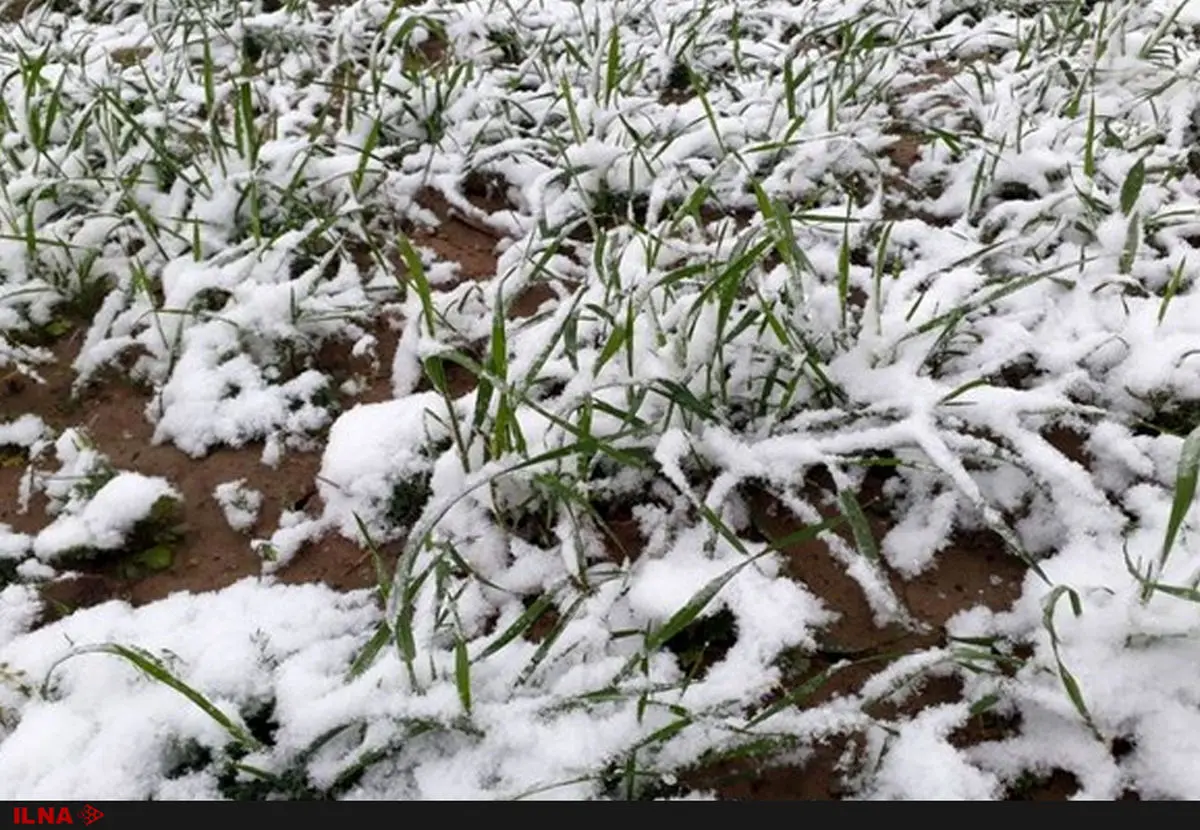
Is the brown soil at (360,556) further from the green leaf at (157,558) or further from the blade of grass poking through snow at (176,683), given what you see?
the blade of grass poking through snow at (176,683)

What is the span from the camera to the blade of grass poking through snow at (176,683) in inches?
44.4

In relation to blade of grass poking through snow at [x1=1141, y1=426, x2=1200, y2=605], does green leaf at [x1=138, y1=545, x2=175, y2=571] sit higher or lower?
lower

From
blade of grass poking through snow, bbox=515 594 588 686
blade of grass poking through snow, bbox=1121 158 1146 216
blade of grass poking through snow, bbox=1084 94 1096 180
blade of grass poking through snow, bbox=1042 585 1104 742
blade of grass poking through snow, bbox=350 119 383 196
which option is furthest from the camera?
blade of grass poking through snow, bbox=350 119 383 196

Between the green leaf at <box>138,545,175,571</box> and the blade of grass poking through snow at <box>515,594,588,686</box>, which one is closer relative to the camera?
the blade of grass poking through snow at <box>515,594,588,686</box>

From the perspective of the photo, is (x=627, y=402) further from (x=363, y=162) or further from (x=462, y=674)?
(x=363, y=162)

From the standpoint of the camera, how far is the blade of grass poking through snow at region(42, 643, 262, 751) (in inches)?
44.4

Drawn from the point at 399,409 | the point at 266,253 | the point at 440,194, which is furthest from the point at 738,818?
the point at 440,194

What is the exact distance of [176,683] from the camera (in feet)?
3.69

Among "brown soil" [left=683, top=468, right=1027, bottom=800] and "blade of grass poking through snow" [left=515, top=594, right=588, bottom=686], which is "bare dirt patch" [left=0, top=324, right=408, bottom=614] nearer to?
→ "blade of grass poking through snow" [left=515, top=594, right=588, bottom=686]

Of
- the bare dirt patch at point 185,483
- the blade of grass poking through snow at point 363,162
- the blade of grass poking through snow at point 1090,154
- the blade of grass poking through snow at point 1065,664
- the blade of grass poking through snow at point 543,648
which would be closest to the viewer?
the blade of grass poking through snow at point 1065,664

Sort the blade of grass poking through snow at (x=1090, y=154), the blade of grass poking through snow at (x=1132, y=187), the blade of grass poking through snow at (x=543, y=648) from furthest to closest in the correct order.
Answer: the blade of grass poking through snow at (x=1090, y=154)
the blade of grass poking through snow at (x=1132, y=187)
the blade of grass poking through snow at (x=543, y=648)

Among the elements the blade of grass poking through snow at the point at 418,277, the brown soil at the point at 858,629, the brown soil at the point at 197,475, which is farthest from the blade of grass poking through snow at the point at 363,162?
the brown soil at the point at 858,629

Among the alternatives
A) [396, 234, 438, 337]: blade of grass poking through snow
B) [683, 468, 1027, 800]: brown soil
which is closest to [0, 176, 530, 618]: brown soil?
[396, 234, 438, 337]: blade of grass poking through snow

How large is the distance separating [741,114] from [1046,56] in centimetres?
72
